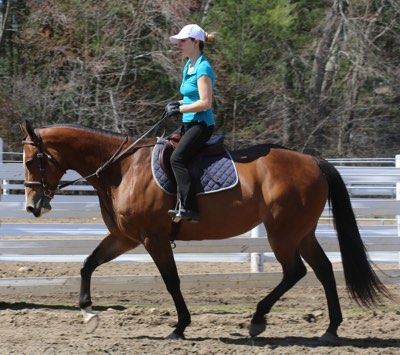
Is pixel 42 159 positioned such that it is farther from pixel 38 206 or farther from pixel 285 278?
pixel 285 278

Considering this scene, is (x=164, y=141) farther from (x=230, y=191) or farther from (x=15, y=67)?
(x=15, y=67)

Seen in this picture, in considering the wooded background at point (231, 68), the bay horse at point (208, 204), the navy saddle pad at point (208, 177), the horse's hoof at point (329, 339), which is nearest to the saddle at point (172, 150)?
the navy saddle pad at point (208, 177)

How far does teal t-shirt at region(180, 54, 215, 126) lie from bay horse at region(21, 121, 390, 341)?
19.1 inches

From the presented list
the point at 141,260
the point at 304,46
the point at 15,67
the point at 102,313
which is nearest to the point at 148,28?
the point at 15,67

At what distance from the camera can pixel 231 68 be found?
2061cm

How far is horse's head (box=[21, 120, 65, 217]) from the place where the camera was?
7.22 meters

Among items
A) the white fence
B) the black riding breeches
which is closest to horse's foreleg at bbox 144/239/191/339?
the black riding breeches

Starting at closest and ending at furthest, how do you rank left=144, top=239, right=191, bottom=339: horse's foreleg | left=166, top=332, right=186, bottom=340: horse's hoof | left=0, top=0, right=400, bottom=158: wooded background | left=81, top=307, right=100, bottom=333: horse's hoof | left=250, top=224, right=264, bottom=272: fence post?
left=166, top=332, right=186, bottom=340: horse's hoof, left=144, top=239, right=191, bottom=339: horse's foreleg, left=81, top=307, right=100, bottom=333: horse's hoof, left=250, top=224, right=264, bottom=272: fence post, left=0, top=0, right=400, bottom=158: wooded background

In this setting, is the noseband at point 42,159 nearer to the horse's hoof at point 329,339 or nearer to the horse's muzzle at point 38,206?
the horse's muzzle at point 38,206

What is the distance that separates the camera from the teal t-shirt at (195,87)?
706 cm

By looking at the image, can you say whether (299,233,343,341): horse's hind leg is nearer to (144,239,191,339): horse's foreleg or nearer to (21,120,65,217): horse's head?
(144,239,191,339): horse's foreleg

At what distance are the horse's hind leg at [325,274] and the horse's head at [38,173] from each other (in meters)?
2.32

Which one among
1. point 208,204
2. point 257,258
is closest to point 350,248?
point 208,204

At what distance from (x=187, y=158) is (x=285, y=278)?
4.53ft
